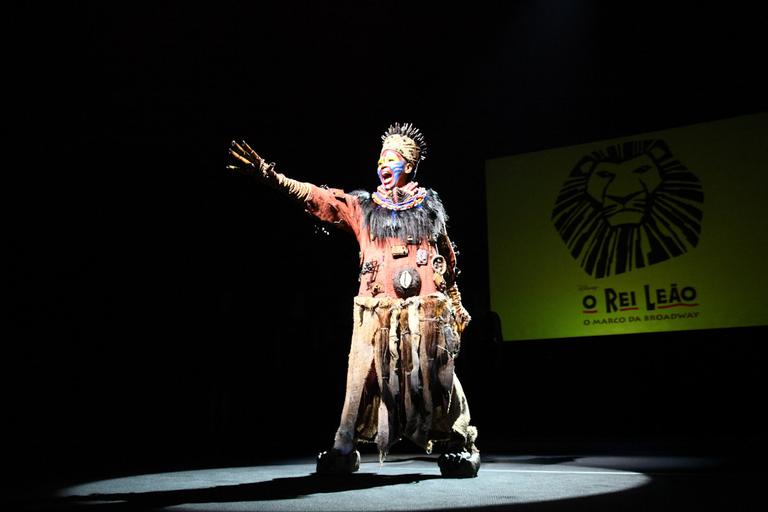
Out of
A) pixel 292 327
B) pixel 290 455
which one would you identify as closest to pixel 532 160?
pixel 292 327

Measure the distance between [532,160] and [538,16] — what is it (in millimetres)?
1172

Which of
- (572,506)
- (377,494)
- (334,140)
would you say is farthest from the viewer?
(334,140)

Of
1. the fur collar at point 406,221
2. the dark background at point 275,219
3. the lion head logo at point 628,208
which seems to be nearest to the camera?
the fur collar at point 406,221

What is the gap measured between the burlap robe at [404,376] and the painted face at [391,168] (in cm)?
52

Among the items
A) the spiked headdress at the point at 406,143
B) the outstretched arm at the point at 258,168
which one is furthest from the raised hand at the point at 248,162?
the spiked headdress at the point at 406,143

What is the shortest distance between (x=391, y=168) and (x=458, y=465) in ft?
4.01

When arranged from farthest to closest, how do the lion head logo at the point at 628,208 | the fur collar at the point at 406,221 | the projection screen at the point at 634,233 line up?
the lion head logo at the point at 628,208 → the projection screen at the point at 634,233 → the fur collar at the point at 406,221

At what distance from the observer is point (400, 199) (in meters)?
2.97

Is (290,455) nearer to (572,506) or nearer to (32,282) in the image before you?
(32,282)

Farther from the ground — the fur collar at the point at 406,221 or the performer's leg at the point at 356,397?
the fur collar at the point at 406,221

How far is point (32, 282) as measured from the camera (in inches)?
161

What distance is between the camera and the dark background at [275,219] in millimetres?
4168

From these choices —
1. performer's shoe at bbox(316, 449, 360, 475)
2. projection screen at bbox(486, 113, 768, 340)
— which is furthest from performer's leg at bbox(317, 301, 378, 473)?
projection screen at bbox(486, 113, 768, 340)

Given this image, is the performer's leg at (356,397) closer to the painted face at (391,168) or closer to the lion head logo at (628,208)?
the painted face at (391,168)
